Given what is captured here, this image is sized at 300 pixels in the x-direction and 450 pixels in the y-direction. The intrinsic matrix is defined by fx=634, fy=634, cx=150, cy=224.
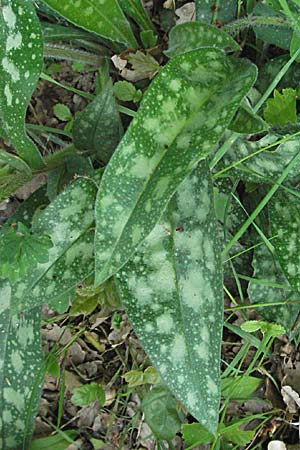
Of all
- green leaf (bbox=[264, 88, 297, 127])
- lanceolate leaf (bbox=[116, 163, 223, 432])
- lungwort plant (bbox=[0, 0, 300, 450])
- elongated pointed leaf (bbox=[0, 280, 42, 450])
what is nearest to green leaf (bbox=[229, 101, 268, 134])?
lungwort plant (bbox=[0, 0, 300, 450])

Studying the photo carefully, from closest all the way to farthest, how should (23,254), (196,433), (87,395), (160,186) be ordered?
(160,186) < (23,254) < (196,433) < (87,395)

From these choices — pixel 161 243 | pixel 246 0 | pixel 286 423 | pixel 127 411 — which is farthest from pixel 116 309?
pixel 246 0

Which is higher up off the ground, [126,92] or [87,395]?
[126,92]

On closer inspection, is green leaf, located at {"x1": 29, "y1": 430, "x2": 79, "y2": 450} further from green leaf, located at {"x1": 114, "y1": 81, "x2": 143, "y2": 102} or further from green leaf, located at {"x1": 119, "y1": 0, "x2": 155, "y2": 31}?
green leaf, located at {"x1": 119, "y1": 0, "x2": 155, "y2": 31}

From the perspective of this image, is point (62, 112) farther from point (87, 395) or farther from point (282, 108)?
point (87, 395)

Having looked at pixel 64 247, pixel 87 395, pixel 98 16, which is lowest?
pixel 87 395

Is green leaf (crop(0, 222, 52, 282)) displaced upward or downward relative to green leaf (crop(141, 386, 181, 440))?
upward

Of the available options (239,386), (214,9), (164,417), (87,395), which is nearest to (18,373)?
(87,395)
